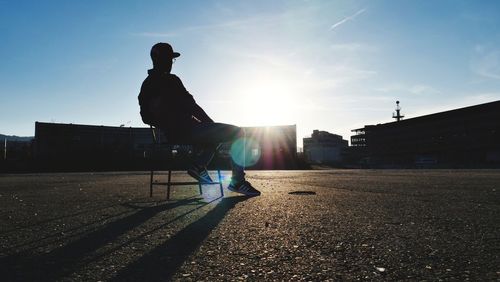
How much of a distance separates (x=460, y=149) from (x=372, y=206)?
7823 centimetres

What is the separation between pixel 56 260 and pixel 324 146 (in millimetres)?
121462

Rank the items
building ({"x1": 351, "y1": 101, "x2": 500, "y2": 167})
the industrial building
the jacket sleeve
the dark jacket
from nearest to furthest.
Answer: the dark jacket → the jacket sleeve → the industrial building → building ({"x1": 351, "y1": 101, "x2": 500, "y2": 167})

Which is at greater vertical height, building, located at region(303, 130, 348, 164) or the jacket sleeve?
building, located at region(303, 130, 348, 164)

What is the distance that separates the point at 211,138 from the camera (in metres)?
5.22

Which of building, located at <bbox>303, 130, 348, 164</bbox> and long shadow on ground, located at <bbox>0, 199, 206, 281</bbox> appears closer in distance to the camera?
long shadow on ground, located at <bbox>0, 199, 206, 281</bbox>

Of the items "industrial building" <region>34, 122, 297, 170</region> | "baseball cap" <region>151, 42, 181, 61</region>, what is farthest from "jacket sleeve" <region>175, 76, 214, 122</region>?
"industrial building" <region>34, 122, 297, 170</region>

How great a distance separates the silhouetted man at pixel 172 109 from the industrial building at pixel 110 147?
33128 millimetres

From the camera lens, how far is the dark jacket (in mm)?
4863

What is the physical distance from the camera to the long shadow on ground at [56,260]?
1.65 m

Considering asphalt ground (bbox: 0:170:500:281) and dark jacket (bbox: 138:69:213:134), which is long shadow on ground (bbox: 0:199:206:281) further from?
dark jacket (bbox: 138:69:213:134)

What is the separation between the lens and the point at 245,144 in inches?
223

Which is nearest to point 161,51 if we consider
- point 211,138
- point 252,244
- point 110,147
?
point 211,138

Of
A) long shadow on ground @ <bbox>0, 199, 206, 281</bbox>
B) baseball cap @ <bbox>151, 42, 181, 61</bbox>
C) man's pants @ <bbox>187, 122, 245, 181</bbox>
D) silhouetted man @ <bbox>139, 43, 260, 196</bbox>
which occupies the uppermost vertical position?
baseball cap @ <bbox>151, 42, 181, 61</bbox>

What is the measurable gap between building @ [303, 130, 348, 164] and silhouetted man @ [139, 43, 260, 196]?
9351 centimetres
